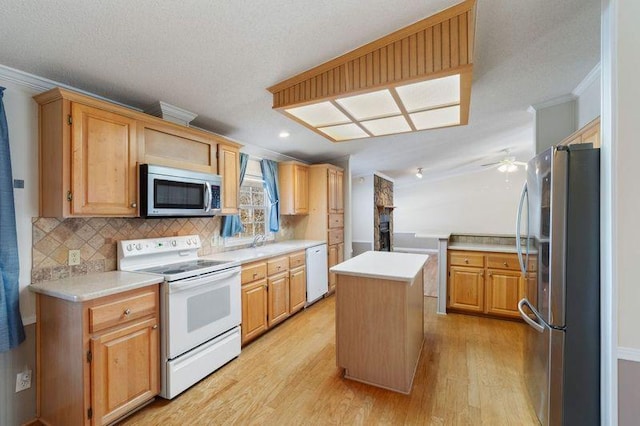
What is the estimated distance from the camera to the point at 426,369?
244 cm

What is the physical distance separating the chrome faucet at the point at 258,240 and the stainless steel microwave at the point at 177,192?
3.58ft

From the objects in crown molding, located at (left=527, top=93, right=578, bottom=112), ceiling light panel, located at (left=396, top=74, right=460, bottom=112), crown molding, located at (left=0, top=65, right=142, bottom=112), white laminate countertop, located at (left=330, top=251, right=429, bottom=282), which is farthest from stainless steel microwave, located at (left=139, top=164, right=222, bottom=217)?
crown molding, located at (left=527, top=93, right=578, bottom=112)

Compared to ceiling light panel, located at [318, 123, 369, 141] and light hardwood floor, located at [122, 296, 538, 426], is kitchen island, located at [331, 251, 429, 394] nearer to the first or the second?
light hardwood floor, located at [122, 296, 538, 426]

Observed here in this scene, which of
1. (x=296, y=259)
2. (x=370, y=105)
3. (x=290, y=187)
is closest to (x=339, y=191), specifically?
Answer: (x=290, y=187)

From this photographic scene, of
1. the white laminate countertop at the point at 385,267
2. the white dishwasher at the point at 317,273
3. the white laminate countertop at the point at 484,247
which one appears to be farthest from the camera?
the white dishwasher at the point at 317,273

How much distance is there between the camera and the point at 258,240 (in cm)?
394

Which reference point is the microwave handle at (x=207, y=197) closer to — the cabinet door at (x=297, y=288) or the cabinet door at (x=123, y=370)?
the cabinet door at (x=123, y=370)

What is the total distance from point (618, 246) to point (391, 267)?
53.5 inches

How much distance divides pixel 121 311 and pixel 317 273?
270 centimetres

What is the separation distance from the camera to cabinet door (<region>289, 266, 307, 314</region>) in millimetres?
3568

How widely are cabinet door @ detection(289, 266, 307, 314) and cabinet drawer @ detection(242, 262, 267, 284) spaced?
0.57 metres

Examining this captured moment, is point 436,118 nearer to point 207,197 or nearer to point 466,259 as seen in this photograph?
point 466,259

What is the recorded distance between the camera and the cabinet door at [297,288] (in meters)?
3.57

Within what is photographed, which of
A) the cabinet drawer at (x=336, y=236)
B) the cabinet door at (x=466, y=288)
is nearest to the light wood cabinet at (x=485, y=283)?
the cabinet door at (x=466, y=288)
